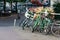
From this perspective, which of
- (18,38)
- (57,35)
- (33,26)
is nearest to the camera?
(18,38)

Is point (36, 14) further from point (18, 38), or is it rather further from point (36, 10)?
point (18, 38)

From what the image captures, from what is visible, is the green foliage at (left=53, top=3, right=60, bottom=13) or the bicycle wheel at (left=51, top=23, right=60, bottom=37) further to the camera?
the green foliage at (left=53, top=3, right=60, bottom=13)

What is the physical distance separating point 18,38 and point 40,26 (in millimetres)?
1921

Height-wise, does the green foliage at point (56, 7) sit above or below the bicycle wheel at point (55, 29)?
above

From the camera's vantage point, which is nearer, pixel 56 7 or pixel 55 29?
pixel 55 29

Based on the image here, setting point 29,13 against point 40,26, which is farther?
point 29,13

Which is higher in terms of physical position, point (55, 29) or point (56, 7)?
point (56, 7)

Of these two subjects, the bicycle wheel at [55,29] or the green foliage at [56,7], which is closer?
the bicycle wheel at [55,29]

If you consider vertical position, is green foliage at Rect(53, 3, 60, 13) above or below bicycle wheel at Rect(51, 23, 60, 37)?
above

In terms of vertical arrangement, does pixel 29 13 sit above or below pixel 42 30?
above

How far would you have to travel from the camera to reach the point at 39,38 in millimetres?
11188

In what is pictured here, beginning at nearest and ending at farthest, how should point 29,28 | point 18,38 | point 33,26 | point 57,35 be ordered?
point 18,38
point 57,35
point 33,26
point 29,28

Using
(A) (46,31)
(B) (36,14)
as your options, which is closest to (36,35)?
(A) (46,31)

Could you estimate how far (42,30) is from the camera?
41.0 ft
